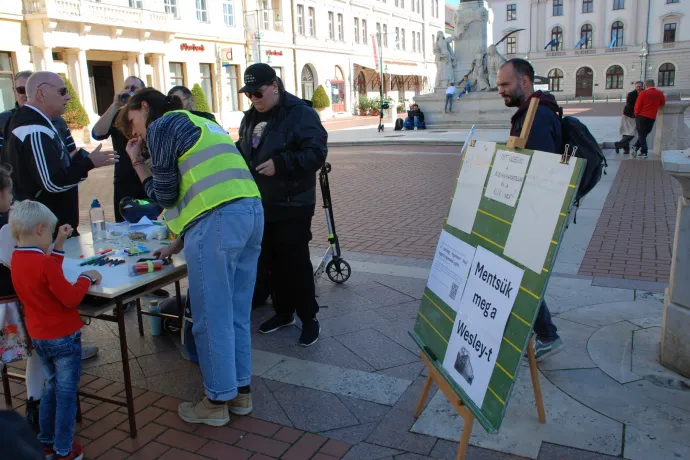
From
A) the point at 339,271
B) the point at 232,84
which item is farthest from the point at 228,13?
the point at 339,271

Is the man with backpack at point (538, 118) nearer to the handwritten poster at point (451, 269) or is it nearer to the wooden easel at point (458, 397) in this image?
the wooden easel at point (458, 397)

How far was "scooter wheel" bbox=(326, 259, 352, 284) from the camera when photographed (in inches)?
210

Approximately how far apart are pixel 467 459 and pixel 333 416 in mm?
798

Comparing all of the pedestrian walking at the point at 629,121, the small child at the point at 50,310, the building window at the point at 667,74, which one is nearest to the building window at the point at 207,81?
the pedestrian walking at the point at 629,121

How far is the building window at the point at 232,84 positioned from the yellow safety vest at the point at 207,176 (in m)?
33.3

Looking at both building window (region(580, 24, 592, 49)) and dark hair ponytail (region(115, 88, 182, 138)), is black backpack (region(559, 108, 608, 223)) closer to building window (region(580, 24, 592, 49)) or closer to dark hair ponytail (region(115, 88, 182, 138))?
dark hair ponytail (region(115, 88, 182, 138))

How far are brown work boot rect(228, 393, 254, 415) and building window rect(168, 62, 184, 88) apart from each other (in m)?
30.3

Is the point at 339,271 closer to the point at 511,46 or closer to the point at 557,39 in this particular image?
the point at 557,39

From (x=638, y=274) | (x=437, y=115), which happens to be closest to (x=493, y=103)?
(x=437, y=115)

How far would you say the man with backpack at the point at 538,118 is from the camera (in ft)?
10.5

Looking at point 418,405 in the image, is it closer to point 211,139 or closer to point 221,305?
point 221,305

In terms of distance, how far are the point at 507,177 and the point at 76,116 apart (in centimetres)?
2484

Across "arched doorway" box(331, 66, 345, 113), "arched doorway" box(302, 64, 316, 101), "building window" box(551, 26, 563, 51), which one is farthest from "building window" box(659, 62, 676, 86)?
"arched doorway" box(302, 64, 316, 101)

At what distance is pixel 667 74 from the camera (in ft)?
204
